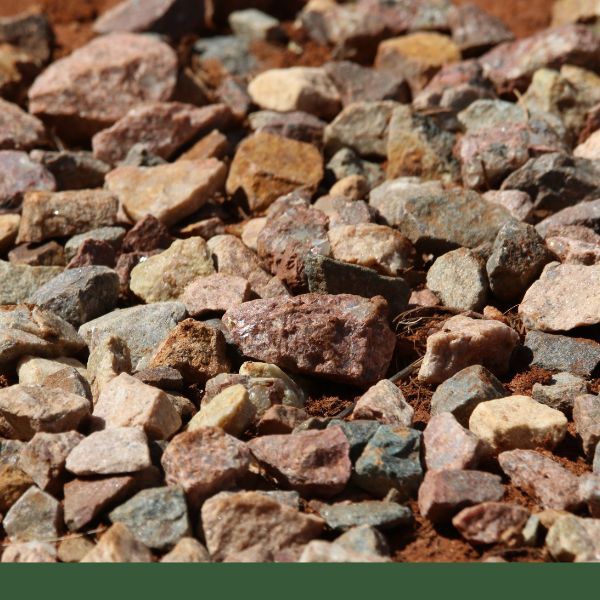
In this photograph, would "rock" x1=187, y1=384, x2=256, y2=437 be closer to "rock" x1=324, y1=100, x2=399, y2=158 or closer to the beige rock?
the beige rock

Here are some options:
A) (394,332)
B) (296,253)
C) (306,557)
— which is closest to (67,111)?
(296,253)

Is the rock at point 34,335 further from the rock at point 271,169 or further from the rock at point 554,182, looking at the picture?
the rock at point 554,182

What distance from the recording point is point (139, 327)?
135 inches

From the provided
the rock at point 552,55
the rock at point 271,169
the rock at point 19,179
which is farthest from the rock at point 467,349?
the rock at point 552,55

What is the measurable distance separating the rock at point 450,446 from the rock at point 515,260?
0.87 meters

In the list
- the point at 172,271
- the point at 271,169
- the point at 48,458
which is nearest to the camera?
the point at 48,458

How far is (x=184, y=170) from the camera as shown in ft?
14.5

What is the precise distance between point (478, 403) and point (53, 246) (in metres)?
1.91

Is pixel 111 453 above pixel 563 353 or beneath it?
above

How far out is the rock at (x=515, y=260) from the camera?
355cm

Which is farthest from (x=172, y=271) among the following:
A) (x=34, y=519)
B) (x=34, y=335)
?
(x=34, y=519)

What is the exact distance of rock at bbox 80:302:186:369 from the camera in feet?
11.1

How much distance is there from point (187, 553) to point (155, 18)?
4184 millimetres

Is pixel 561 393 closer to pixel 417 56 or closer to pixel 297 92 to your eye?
pixel 297 92
